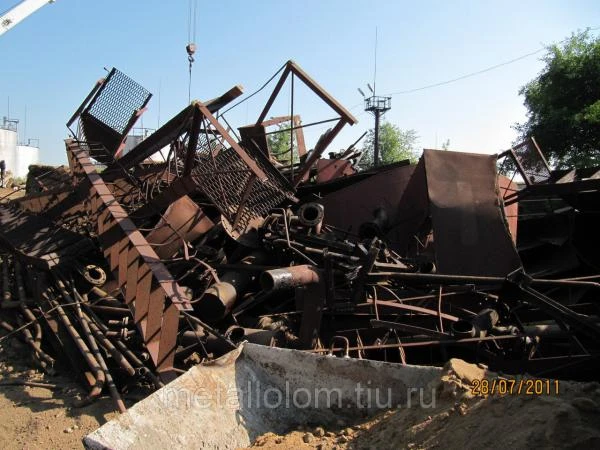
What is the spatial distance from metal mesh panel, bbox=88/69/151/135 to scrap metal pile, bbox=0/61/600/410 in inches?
0.7

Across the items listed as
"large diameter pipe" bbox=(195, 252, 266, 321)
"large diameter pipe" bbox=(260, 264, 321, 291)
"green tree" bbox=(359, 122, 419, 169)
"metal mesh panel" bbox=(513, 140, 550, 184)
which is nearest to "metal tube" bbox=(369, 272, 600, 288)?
"large diameter pipe" bbox=(260, 264, 321, 291)

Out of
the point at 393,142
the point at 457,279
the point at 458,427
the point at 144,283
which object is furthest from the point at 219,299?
the point at 393,142

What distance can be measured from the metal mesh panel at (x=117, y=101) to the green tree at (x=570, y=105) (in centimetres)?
1424

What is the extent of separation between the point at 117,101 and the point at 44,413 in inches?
187

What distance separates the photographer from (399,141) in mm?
45562

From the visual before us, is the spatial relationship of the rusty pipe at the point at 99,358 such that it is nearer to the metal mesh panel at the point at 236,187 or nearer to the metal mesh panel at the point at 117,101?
the metal mesh panel at the point at 236,187

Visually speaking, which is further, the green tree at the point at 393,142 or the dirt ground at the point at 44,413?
the green tree at the point at 393,142

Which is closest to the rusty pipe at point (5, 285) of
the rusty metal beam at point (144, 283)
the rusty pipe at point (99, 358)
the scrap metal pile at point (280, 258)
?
the scrap metal pile at point (280, 258)

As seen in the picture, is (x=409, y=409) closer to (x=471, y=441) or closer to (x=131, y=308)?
(x=471, y=441)

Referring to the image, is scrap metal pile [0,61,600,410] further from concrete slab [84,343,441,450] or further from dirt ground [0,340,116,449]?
concrete slab [84,343,441,450]

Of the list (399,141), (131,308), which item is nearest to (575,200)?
(131,308)

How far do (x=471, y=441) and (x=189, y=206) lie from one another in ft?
14.5
